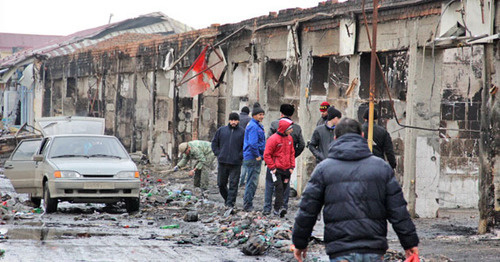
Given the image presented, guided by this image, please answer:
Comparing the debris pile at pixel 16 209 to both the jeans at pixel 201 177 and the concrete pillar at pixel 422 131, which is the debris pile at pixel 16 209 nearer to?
the jeans at pixel 201 177

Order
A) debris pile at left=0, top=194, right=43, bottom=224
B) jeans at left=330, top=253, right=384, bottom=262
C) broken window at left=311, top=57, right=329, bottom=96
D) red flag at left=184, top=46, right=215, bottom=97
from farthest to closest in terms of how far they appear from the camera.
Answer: red flag at left=184, top=46, right=215, bottom=97 < broken window at left=311, top=57, right=329, bottom=96 < debris pile at left=0, top=194, right=43, bottom=224 < jeans at left=330, top=253, right=384, bottom=262

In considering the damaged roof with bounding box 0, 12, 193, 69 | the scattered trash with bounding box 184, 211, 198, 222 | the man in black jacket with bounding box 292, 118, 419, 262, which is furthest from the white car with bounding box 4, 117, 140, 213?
the damaged roof with bounding box 0, 12, 193, 69

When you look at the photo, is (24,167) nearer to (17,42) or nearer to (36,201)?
(36,201)

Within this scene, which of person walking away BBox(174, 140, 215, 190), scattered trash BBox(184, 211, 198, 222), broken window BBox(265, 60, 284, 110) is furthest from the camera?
broken window BBox(265, 60, 284, 110)

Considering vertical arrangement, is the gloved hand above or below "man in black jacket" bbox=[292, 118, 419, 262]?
below

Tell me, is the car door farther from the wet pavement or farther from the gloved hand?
the gloved hand

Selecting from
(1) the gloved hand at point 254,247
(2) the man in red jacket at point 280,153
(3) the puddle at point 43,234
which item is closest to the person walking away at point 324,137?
(2) the man in red jacket at point 280,153

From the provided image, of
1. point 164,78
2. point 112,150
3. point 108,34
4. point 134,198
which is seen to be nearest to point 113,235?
point 134,198

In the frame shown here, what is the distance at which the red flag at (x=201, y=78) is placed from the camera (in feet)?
82.3

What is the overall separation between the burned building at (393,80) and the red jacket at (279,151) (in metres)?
2.39

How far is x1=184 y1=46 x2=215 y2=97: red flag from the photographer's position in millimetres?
25078

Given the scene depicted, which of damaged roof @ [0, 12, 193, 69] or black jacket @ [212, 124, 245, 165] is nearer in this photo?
black jacket @ [212, 124, 245, 165]

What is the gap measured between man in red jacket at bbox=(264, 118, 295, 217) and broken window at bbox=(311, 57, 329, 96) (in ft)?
19.3

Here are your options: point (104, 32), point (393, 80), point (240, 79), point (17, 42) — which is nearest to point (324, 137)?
point (393, 80)
